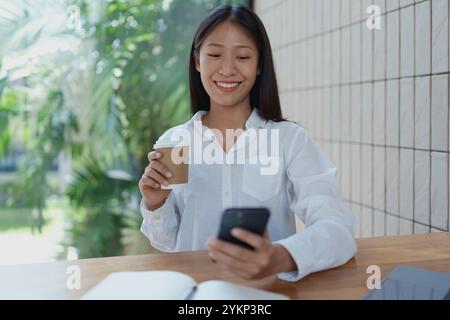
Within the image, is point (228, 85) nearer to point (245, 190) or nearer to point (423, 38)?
point (245, 190)

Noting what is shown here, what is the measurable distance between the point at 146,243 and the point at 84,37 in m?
1.24

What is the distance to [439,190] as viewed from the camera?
1.63 meters

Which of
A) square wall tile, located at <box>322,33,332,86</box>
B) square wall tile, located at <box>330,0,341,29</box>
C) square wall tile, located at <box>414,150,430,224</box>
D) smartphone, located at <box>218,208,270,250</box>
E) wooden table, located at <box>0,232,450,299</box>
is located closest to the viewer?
smartphone, located at <box>218,208,270,250</box>

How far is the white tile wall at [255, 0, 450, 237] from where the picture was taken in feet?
5.40

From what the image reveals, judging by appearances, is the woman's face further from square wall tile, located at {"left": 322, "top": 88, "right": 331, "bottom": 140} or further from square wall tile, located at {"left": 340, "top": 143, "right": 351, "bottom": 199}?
square wall tile, located at {"left": 322, "top": 88, "right": 331, "bottom": 140}

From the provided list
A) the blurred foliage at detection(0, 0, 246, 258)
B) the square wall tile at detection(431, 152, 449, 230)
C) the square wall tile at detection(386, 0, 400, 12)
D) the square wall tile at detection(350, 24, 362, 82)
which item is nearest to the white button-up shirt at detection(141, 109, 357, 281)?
the square wall tile at detection(431, 152, 449, 230)

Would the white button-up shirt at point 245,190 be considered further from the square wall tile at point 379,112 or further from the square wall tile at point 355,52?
the square wall tile at point 355,52

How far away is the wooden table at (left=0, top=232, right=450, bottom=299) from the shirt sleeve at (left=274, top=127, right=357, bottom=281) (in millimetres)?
32

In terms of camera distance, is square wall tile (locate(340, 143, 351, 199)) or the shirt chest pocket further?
square wall tile (locate(340, 143, 351, 199))

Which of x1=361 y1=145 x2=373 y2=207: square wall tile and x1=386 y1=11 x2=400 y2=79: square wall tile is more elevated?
x1=386 y1=11 x2=400 y2=79: square wall tile

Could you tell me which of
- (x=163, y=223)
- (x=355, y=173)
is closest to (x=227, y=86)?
(x=163, y=223)

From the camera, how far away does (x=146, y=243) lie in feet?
10.6

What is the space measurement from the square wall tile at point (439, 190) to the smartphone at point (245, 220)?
95 centimetres
